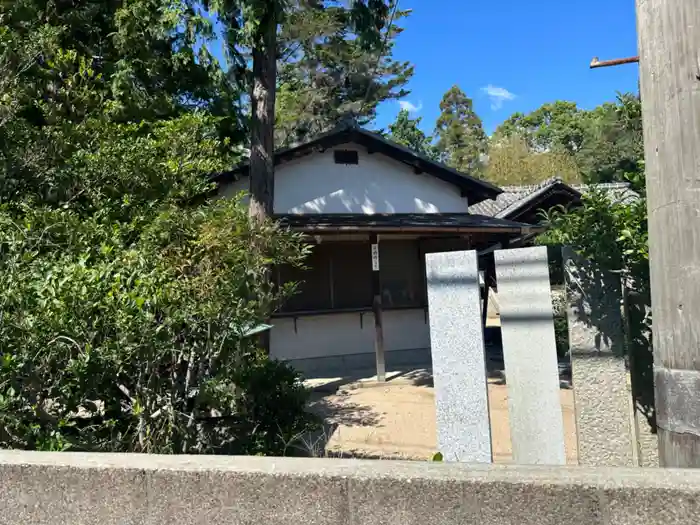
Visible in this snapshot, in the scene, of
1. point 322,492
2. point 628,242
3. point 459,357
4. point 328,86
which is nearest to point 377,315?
point 459,357

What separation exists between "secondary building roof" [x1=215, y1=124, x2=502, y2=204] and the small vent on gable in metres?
0.22

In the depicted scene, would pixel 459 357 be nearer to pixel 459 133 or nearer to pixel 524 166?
pixel 524 166

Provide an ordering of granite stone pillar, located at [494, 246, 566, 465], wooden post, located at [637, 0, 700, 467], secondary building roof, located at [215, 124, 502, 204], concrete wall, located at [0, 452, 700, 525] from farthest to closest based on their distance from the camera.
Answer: secondary building roof, located at [215, 124, 502, 204] < granite stone pillar, located at [494, 246, 566, 465] < wooden post, located at [637, 0, 700, 467] < concrete wall, located at [0, 452, 700, 525]

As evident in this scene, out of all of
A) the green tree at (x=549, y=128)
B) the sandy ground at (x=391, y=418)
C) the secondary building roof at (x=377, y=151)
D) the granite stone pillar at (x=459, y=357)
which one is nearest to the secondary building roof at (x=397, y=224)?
the secondary building roof at (x=377, y=151)

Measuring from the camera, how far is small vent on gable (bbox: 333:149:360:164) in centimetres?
1119

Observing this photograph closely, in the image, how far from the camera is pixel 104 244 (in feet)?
10.7

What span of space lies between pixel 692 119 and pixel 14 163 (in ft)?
14.8

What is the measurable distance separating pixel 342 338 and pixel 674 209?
29.4 ft

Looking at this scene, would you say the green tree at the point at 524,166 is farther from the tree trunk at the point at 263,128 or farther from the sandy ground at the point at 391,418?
the tree trunk at the point at 263,128

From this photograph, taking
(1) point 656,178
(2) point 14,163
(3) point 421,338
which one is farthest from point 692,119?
(3) point 421,338

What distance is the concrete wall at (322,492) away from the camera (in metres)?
1.74

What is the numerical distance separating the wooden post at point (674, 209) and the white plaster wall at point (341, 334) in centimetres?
821

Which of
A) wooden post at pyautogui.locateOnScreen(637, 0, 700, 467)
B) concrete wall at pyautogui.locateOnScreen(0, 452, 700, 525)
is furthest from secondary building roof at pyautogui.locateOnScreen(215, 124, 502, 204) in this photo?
wooden post at pyautogui.locateOnScreen(637, 0, 700, 467)

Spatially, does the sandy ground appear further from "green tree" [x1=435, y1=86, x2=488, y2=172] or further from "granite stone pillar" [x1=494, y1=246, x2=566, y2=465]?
"green tree" [x1=435, y1=86, x2=488, y2=172]
